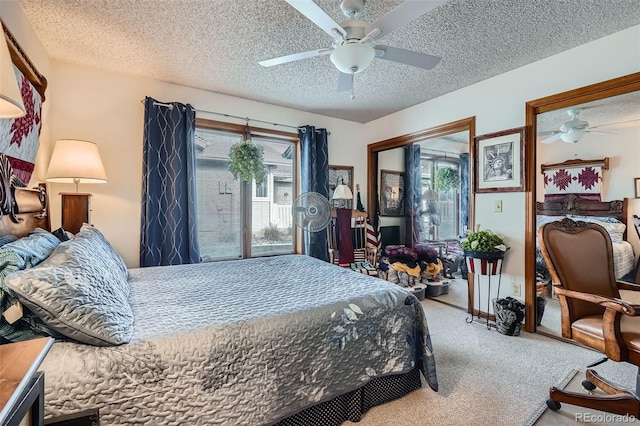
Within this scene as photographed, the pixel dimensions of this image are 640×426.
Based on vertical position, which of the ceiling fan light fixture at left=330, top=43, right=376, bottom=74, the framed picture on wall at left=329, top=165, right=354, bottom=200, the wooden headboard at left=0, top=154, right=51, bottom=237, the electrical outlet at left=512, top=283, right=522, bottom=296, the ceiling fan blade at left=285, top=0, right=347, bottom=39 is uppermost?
the ceiling fan blade at left=285, top=0, right=347, bottom=39

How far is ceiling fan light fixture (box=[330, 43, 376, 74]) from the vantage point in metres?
1.62

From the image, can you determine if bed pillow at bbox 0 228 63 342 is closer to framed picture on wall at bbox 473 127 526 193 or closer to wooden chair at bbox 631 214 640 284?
framed picture on wall at bbox 473 127 526 193

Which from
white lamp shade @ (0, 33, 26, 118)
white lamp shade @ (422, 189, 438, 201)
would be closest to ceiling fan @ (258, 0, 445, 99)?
white lamp shade @ (0, 33, 26, 118)

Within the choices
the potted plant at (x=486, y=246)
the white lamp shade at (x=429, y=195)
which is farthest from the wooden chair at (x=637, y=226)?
the white lamp shade at (x=429, y=195)

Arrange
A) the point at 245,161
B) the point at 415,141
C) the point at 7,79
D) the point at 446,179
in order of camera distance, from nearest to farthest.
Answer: the point at 7,79 → the point at 245,161 → the point at 415,141 → the point at 446,179

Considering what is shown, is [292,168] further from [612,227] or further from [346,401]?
[612,227]

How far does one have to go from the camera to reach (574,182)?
2627mm

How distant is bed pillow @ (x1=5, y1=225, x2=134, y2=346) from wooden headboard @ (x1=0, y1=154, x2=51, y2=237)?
0.47 m

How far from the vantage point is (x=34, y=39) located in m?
2.14


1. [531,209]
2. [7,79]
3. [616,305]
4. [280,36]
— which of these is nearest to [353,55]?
[280,36]

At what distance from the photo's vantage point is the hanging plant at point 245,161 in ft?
10.5

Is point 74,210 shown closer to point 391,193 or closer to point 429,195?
point 391,193

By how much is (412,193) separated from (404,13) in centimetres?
318

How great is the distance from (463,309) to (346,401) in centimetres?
230
